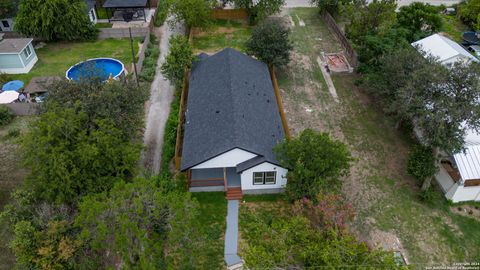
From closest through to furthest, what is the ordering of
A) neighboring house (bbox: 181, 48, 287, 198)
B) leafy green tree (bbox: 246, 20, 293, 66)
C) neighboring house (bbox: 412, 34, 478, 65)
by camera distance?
neighboring house (bbox: 181, 48, 287, 198), neighboring house (bbox: 412, 34, 478, 65), leafy green tree (bbox: 246, 20, 293, 66)

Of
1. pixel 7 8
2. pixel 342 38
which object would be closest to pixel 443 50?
pixel 342 38

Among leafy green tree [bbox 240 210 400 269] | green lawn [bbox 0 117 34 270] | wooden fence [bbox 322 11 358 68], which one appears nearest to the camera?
leafy green tree [bbox 240 210 400 269]

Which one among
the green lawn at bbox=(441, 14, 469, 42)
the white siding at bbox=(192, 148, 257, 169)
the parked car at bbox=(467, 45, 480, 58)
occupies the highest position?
the white siding at bbox=(192, 148, 257, 169)

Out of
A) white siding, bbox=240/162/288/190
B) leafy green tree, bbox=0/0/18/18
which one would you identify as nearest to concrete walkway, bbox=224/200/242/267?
white siding, bbox=240/162/288/190

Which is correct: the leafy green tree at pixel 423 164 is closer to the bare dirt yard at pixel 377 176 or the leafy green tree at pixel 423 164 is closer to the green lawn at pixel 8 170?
the bare dirt yard at pixel 377 176

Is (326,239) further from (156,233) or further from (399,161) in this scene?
(399,161)

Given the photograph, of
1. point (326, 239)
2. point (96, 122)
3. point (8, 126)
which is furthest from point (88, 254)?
point (8, 126)

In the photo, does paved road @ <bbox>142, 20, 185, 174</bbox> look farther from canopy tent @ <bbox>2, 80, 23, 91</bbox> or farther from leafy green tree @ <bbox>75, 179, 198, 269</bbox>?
canopy tent @ <bbox>2, 80, 23, 91</bbox>
